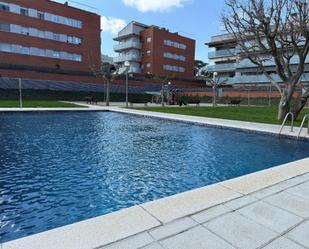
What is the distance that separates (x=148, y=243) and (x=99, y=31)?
146ft

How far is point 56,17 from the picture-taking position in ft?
126

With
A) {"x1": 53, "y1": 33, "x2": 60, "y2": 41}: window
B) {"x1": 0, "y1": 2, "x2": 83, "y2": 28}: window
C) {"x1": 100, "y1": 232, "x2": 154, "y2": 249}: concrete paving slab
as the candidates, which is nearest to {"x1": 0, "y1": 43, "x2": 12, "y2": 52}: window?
{"x1": 0, "y1": 2, "x2": 83, "y2": 28}: window

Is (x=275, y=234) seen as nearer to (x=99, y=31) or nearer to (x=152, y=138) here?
(x=152, y=138)

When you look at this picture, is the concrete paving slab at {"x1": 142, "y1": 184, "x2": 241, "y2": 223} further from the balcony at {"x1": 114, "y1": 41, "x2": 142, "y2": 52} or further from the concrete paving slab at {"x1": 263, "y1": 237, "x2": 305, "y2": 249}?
the balcony at {"x1": 114, "y1": 41, "x2": 142, "y2": 52}

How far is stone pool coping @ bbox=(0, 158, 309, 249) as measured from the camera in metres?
2.49

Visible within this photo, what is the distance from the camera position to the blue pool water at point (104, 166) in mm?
3969

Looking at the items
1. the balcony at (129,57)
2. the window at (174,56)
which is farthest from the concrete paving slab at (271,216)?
the window at (174,56)

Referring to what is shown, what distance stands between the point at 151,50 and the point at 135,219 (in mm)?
50866

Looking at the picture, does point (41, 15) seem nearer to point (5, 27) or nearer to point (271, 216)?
point (5, 27)

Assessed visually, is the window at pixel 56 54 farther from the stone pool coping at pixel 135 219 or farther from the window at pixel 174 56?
the stone pool coping at pixel 135 219

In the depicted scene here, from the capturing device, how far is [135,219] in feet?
9.70

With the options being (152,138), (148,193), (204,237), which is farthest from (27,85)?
(204,237)

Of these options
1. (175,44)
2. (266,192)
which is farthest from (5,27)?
(266,192)

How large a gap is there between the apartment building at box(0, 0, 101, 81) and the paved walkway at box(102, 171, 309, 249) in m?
32.3
